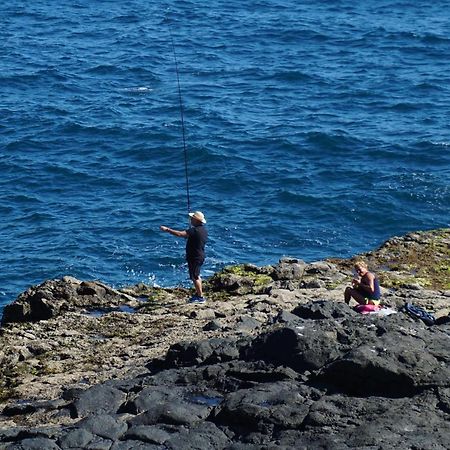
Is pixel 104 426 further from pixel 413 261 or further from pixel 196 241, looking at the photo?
pixel 413 261

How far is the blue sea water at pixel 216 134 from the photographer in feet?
105

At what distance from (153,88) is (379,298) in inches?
1133

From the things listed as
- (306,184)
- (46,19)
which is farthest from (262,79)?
(46,19)

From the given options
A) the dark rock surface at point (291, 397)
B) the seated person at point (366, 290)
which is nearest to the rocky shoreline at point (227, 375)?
the dark rock surface at point (291, 397)

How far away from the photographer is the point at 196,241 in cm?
2114

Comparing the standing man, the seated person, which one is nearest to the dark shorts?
the standing man

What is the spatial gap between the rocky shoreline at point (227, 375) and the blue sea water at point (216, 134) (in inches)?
341

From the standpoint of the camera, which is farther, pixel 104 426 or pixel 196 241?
pixel 196 241

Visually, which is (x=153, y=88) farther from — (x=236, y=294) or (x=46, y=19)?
(x=236, y=294)

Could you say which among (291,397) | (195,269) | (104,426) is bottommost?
(195,269)

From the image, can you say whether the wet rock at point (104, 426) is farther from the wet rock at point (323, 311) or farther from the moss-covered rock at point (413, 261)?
the moss-covered rock at point (413, 261)

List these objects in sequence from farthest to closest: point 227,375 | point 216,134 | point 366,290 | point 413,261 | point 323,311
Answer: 1. point 216,134
2. point 413,261
3. point 366,290
4. point 323,311
5. point 227,375

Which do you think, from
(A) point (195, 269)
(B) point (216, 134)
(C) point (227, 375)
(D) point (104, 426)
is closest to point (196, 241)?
(A) point (195, 269)

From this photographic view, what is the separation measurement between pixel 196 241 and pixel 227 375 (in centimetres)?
582
